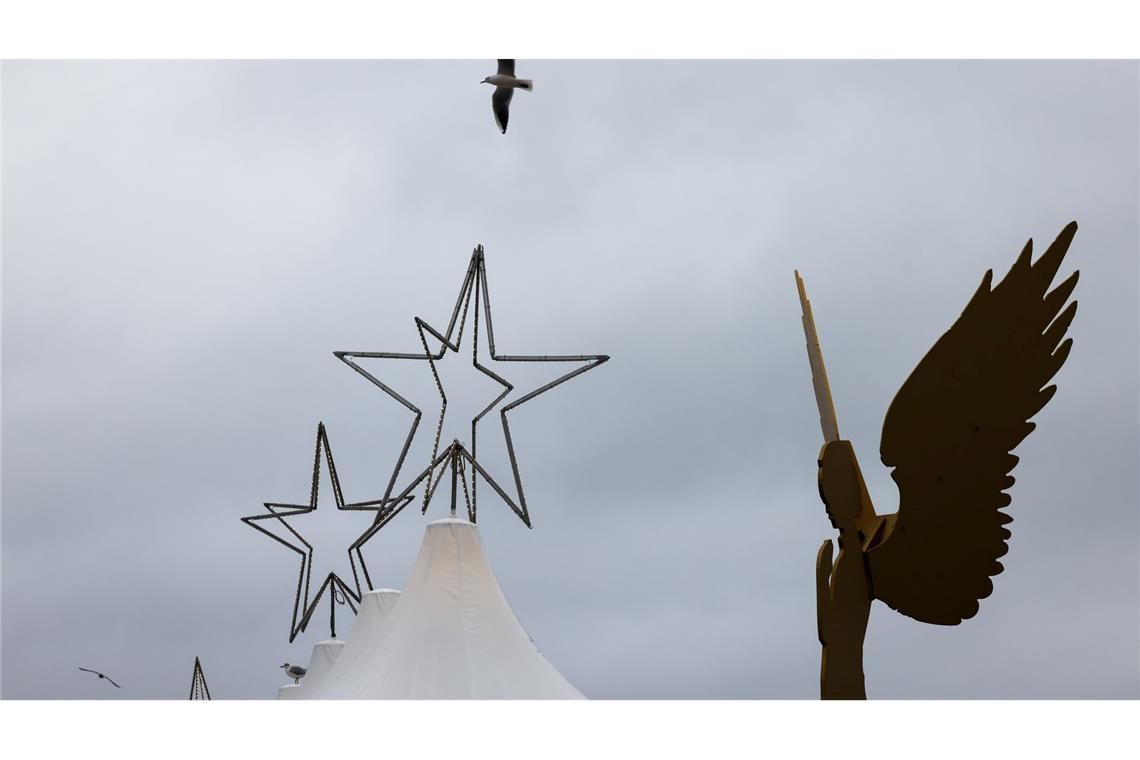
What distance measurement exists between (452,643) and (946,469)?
184 inches

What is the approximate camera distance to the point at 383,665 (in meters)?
12.7

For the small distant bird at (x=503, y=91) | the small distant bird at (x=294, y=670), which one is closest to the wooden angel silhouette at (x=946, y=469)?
the small distant bird at (x=503, y=91)

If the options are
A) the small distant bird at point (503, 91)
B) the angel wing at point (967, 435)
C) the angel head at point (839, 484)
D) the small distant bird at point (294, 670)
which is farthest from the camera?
the small distant bird at point (294, 670)

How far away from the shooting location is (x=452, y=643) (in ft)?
41.5

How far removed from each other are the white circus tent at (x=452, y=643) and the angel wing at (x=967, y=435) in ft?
12.0

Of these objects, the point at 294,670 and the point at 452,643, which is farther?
the point at 294,670

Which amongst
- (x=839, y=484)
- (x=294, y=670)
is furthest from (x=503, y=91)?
(x=294, y=670)

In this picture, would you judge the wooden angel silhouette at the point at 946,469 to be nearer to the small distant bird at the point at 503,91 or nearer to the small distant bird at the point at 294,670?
the small distant bird at the point at 503,91

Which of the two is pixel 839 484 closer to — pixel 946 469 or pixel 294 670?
pixel 946 469

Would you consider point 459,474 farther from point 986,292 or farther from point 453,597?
point 986,292

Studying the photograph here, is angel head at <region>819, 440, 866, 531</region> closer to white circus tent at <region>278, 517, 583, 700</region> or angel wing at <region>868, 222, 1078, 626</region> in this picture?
angel wing at <region>868, 222, 1078, 626</region>

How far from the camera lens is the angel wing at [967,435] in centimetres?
957

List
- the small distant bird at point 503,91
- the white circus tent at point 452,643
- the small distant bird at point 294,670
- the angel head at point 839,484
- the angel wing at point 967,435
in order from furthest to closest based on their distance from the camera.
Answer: the small distant bird at point 294,670
the white circus tent at point 452,643
the angel head at point 839,484
the angel wing at point 967,435
the small distant bird at point 503,91

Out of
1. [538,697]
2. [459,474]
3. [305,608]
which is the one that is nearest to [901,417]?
[538,697]
